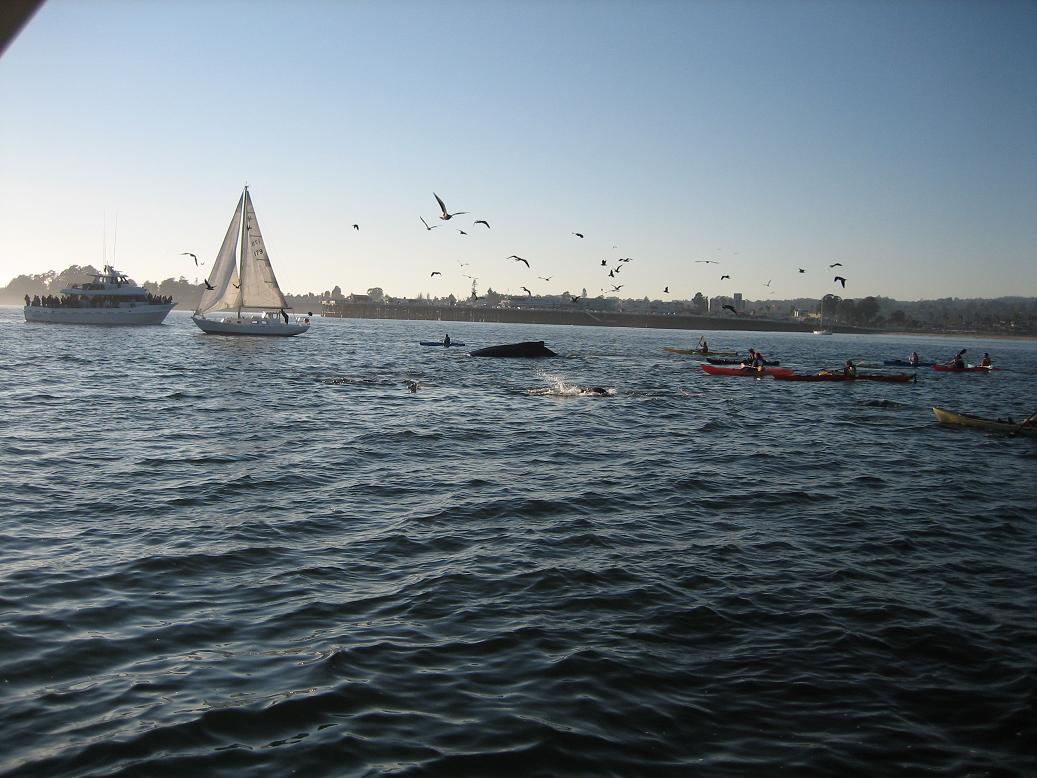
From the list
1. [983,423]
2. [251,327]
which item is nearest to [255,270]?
[251,327]

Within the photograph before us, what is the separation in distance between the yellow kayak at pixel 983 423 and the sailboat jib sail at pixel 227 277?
205 ft

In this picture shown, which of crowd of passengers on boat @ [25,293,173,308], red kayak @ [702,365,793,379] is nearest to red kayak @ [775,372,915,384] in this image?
red kayak @ [702,365,793,379]

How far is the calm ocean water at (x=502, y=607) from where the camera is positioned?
6.90 metres

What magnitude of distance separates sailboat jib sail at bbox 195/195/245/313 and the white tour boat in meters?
39.3

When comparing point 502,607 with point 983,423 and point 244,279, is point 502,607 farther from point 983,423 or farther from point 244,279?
point 244,279

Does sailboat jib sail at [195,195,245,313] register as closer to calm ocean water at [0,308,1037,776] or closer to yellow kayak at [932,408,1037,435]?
calm ocean water at [0,308,1037,776]

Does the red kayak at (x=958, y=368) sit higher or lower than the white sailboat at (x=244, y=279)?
lower

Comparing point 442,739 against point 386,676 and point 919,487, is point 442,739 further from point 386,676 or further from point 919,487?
point 919,487

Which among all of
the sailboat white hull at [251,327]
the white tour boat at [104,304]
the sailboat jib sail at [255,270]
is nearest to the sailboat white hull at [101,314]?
the white tour boat at [104,304]

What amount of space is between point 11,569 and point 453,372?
38.6 meters

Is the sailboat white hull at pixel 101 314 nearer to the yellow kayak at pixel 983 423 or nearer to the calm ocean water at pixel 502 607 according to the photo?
the calm ocean water at pixel 502 607

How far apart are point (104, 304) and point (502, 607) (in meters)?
112

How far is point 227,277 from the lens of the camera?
73.5 meters

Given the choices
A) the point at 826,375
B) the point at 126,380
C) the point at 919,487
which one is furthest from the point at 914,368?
the point at 126,380
